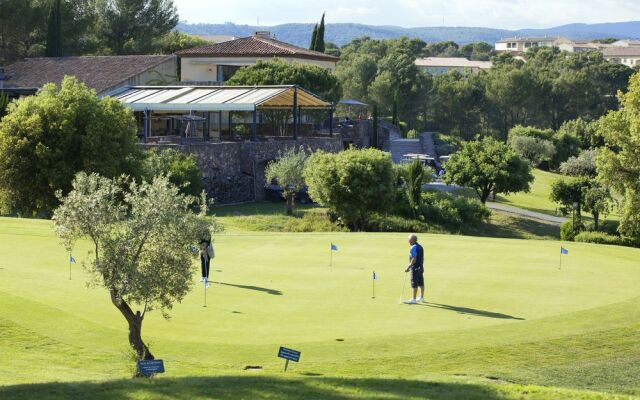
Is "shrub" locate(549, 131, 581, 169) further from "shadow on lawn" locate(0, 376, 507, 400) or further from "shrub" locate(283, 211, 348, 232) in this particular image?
"shadow on lawn" locate(0, 376, 507, 400)

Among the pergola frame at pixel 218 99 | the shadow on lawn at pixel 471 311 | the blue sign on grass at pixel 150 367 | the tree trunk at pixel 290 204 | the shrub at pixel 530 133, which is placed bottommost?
the tree trunk at pixel 290 204

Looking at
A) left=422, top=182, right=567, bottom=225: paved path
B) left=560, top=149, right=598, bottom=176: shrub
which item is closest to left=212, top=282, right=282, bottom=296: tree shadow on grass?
left=422, top=182, right=567, bottom=225: paved path

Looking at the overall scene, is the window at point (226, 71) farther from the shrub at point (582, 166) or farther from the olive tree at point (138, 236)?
the olive tree at point (138, 236)

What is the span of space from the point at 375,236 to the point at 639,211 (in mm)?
17295

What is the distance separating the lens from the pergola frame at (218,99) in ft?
185

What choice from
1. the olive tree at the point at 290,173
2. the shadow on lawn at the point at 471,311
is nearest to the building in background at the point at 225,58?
the olive tree at the point at 290,173

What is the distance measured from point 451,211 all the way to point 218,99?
16989 millimetres

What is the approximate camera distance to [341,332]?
1712 centimetres

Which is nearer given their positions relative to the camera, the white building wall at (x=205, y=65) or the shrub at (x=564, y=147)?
the white building wall at (x=205, y=65)

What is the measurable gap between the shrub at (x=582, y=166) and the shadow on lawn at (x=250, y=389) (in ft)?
228

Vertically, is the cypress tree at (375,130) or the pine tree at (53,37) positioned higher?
the pine tree at (53,37)

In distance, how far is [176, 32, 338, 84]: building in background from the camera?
78.7 metres

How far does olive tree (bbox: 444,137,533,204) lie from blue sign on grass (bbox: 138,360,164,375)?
4562cm

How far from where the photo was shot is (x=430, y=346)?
1642 cm
